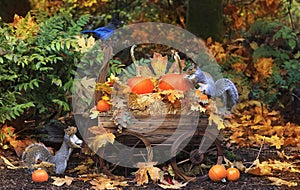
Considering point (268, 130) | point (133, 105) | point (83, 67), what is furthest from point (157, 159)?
point (268, 130)

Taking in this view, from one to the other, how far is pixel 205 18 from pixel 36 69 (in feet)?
11.0

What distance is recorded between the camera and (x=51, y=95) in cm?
497

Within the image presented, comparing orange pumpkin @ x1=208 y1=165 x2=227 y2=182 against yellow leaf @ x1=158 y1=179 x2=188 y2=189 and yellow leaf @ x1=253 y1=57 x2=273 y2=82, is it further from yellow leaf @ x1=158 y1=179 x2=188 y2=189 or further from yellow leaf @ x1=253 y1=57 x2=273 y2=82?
yellow leaf @ x1=253 y1=57 x2=273 y2=82

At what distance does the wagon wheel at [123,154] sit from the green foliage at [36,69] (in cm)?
86

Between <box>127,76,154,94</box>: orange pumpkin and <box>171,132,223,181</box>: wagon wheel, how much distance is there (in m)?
0.46

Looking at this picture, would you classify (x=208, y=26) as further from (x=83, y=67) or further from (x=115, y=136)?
(x=115, y=136)

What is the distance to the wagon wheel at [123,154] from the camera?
13.5ft

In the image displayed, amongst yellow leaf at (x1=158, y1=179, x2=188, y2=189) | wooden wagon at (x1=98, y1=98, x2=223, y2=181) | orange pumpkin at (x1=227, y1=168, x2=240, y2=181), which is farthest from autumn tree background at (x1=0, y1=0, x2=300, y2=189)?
yellow leaf at (x1=158, y1=179, x2=188, y2=189)

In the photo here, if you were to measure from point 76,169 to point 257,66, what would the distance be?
12.1 feet

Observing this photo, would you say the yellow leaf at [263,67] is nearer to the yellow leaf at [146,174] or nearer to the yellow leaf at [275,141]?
the yellow leaf at [275,141]

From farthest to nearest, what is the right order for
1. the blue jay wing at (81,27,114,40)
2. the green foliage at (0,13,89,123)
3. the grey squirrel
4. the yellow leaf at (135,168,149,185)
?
the blue jay wing at (81,27,114,40) → the green foliage at (0,13,89,123) → the grey squirrel → the yellow leaf at (135,168,149,185)

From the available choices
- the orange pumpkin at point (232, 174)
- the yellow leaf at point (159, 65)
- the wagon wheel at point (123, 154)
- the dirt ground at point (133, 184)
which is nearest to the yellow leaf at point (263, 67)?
the dirt ground at point (133, 184)

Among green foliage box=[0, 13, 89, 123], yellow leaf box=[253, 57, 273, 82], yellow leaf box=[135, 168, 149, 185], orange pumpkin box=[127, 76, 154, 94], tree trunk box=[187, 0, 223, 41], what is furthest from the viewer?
tree trunk box=[187, 0, 223, 41]

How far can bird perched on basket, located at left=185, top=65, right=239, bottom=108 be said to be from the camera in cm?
409
